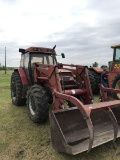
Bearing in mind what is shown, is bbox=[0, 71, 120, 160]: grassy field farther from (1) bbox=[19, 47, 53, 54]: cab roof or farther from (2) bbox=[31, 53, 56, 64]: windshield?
(1) bbox=[19, 47, 53, 54]: cab roof

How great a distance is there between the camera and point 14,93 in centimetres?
814

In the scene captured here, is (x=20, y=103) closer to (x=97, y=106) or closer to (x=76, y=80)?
(x=76, y=80)

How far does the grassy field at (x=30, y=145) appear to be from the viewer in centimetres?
410

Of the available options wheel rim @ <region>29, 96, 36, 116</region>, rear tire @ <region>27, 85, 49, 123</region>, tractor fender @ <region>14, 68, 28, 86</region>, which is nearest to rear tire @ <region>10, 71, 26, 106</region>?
tractor fender @ <region>14, 68, 28, 86</region>

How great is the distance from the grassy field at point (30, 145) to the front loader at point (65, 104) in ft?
0.63

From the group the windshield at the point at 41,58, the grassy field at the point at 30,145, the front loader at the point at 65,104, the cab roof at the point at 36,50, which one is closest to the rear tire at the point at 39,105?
the front loader at the point at 65,104

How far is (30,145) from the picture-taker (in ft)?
15.0

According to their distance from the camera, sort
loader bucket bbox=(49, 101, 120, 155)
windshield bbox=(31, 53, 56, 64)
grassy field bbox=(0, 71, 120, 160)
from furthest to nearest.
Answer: windshield bbox=(31, 53, 56, 64) → grassy field bbox=(0, 71, 120, 160) → loader bucket bbox=(49, 101, 120, 155)

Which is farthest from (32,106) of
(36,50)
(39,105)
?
(36,50)

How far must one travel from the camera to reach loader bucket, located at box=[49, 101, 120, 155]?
3.92m

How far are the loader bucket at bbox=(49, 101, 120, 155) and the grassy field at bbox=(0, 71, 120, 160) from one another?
0.65ft

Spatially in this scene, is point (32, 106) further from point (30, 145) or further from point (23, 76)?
point (23, 76)

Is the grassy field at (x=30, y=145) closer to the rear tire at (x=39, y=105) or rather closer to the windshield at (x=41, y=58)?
the rear tire at (x=39, y=105)

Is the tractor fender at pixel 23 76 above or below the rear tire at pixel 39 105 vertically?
above
